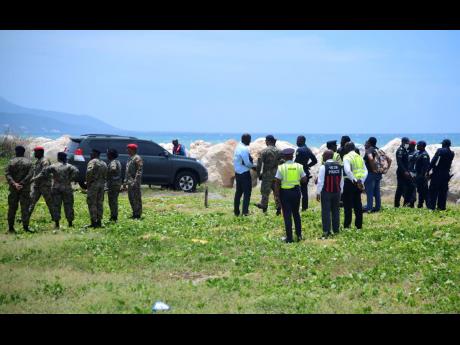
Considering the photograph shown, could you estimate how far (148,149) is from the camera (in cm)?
2900

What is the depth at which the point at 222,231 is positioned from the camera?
703 inches

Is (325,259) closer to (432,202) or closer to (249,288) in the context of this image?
(249,288)

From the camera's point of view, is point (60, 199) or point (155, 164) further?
point (155, 164)

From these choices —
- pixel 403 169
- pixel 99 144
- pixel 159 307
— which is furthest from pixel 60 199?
pixel 403 169

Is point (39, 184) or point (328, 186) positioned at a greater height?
point (328, 186)

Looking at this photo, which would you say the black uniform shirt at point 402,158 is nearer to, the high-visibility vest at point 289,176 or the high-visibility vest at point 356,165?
the high-visibility vest at point 356,165

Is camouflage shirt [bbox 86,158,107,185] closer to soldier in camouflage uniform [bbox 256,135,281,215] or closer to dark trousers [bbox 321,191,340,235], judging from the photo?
soldier in camouflage uniform [bbox 256,135,281,215]

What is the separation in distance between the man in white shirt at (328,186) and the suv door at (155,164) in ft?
43.6

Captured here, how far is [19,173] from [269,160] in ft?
23.6

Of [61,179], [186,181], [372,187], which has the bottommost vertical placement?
[186,181]

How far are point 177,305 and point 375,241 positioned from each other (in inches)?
258

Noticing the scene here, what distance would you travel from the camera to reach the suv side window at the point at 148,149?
94.8ft

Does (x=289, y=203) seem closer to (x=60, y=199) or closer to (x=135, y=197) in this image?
(x=135, y=197)

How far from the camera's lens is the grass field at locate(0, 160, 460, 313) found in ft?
35.9
